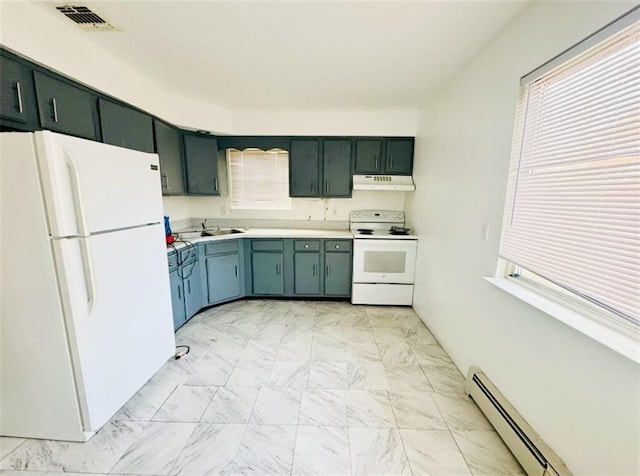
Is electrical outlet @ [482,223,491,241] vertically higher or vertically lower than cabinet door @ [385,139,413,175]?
lower

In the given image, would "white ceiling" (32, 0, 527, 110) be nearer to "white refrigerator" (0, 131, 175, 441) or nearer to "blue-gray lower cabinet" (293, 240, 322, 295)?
"white refrigerator" (0, 131, 175, 441)

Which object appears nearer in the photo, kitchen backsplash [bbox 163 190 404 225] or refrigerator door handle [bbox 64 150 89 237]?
refrigerator door handle [bbox 64 150 89 237]

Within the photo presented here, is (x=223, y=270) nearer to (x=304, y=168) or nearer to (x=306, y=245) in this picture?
(x=306, y=245)

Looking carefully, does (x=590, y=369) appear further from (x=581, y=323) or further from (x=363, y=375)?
(x=363, y=375)

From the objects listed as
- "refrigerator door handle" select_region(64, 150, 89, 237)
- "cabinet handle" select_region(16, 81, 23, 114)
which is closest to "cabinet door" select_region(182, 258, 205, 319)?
"refrigerator door handle" select_region(64, 150, 89, 237)

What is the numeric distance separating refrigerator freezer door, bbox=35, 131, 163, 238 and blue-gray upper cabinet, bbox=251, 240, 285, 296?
169 centimetres

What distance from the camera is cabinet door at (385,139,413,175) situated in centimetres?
352

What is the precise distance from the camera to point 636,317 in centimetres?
97

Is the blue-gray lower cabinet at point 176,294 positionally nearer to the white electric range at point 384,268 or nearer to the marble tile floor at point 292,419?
the marble tile floor at point 292,419

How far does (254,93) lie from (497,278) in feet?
9.56

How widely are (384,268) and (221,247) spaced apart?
6.91 feet

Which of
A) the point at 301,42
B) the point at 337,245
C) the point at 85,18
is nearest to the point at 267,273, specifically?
the point at 337,245

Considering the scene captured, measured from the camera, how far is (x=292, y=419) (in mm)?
1718

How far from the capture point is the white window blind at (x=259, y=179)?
3.80m
